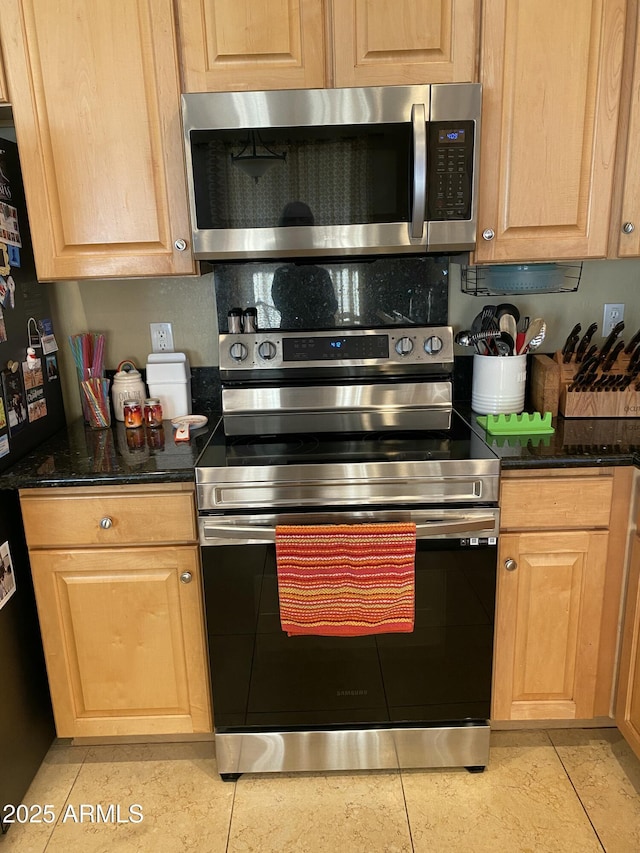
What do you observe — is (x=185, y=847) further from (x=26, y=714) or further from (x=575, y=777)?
(x=575, y=777)

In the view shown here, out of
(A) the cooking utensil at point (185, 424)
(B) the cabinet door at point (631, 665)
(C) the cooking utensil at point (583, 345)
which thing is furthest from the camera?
(C) the cooking utensil at point (583, 345)

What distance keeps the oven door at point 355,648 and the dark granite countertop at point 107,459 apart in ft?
0.61

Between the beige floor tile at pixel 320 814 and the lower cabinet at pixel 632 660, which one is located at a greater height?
the lower cabinet at pixel 632 660

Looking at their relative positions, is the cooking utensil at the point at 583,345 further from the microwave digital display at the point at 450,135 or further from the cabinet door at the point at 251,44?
the cabinet door at the point at 251,44

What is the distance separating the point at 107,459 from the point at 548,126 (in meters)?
1.45

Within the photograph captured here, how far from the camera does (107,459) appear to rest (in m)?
1.67

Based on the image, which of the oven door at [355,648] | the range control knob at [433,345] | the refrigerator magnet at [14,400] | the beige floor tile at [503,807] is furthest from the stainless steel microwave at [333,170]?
the beige floor tile at [503,807]

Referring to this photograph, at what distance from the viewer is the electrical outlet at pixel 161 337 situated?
2070 mm

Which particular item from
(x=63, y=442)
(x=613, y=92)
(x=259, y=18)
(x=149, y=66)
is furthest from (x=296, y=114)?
(x=63, y=442)

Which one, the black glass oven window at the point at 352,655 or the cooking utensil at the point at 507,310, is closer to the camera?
the black glass oven window at the point at 352,655

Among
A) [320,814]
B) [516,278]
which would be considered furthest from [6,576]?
[516,278]

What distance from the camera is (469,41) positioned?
1.53 metres

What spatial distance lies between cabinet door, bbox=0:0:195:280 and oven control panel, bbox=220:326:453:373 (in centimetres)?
29

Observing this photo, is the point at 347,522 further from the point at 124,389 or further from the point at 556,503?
the point at 124,389
